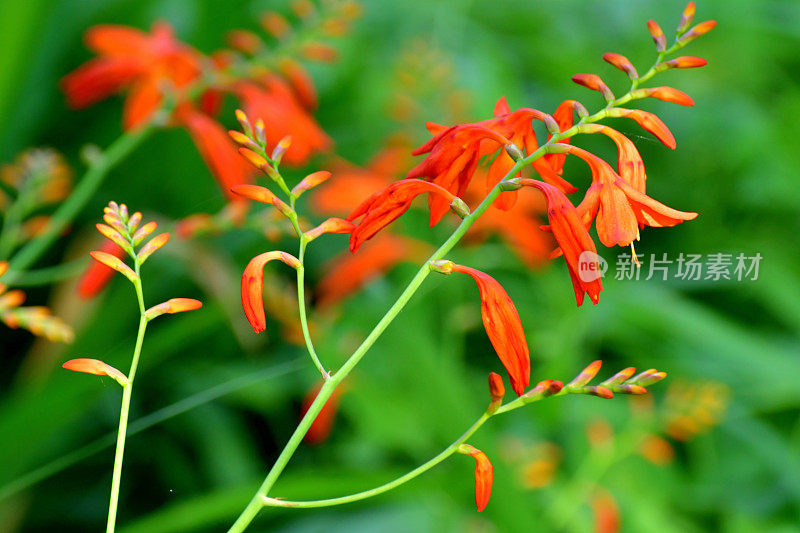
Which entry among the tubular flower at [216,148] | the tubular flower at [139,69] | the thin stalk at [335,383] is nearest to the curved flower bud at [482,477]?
the thin stalk at [335,383]

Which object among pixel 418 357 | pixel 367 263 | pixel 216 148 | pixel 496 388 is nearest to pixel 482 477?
pixel 496 388

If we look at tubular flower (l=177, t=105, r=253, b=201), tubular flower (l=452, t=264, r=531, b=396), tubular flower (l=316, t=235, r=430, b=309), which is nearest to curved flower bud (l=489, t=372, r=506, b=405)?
tubular flower (l=452, t=264, r=531, b=396)

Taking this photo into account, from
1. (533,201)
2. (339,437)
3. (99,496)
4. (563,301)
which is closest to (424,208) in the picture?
(533,201)

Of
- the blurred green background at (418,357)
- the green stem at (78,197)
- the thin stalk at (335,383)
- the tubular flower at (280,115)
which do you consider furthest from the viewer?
the blurred green background at (418,357)

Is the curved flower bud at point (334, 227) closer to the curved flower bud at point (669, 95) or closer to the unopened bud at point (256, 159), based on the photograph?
the unopened bud at point (256, 159)

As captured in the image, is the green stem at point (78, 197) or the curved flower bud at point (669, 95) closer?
the curved flower bud at point (669, 95)

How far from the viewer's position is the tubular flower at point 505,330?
33 cm

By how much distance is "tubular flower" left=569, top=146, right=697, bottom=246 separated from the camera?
1.10 feet

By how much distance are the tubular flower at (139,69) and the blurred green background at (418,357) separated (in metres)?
0.19

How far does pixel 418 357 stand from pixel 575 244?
25.5 inches

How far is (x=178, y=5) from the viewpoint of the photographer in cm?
166

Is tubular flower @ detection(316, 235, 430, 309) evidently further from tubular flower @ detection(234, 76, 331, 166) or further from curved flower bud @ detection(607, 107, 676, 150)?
curved flower bud @ detection(607, 107, 676, 150)

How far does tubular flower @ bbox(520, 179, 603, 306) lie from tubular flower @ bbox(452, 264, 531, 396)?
0.03 meters

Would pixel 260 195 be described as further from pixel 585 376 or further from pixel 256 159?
pixel 585 376
